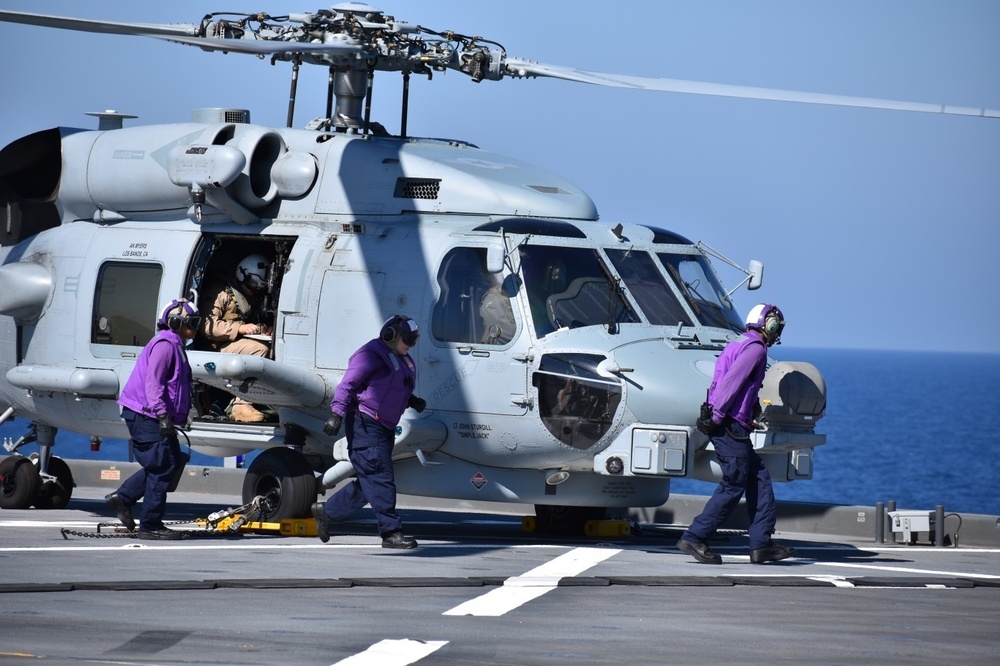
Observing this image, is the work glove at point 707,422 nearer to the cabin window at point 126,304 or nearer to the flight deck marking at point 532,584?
the flight deck marking at point 532,584

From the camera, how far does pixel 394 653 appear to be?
786cm

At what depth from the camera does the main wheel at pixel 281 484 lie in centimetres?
1405

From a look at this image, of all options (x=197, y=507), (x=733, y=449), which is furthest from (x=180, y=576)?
(x=197, y=507)

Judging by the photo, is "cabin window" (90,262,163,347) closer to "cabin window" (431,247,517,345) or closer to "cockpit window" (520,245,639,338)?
"cabin window" (431,247,517,345)

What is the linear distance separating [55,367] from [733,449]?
662 centimetres

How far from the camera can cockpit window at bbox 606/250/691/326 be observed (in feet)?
44.9

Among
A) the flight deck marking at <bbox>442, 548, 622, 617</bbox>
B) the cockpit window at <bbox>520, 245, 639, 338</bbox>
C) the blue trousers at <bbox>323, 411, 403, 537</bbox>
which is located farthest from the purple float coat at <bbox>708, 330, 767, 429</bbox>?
the blue trousers at <bbox>323, 411, 403, 537</bbox>

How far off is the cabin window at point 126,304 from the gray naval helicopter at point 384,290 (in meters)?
0.02

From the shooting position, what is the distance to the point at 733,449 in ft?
40.3

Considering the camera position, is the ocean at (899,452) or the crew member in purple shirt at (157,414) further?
the ocean at (899,452)

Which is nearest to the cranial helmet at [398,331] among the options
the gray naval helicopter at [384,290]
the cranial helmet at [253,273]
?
the gray naval helicopter at [384,290]

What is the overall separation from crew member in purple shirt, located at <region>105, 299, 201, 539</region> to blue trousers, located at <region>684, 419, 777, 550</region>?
4144mm

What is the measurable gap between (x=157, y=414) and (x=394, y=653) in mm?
5812

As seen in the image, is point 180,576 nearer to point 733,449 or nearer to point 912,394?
point 733,449
